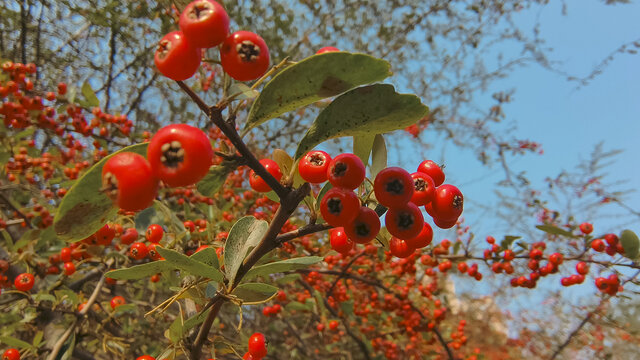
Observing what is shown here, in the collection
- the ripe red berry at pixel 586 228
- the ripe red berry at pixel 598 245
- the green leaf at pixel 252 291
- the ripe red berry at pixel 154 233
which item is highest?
the ripe red berry at pixel 586 228

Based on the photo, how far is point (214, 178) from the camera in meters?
1.14

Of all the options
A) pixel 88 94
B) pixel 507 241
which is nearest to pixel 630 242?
pixel 507 241

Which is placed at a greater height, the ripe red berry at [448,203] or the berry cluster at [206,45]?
the ripe red berry at [448,203]

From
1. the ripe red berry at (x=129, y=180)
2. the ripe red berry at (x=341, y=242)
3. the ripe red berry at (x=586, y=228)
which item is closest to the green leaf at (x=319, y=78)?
the ripe red berry at (x=129, y=180)

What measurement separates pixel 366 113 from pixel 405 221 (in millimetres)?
401

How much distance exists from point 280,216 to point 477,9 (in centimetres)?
759

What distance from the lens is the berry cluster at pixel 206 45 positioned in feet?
3.22

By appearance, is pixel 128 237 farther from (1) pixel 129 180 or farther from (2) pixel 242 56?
(2) pixel 242 56

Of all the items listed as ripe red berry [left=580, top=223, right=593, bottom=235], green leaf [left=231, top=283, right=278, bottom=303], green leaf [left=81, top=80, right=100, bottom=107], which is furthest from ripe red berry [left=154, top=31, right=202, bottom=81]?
ripe red berry [left=580, top=223, right=593, bottom=235]

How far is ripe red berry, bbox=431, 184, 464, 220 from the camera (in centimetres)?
127

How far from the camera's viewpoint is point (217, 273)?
1204mm

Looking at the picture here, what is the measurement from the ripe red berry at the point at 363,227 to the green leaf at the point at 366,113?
11.0 inches

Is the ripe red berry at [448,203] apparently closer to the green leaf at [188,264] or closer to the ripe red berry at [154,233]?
the green leaf at [188,264]

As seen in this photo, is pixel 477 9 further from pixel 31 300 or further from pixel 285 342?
pixel 31 300
